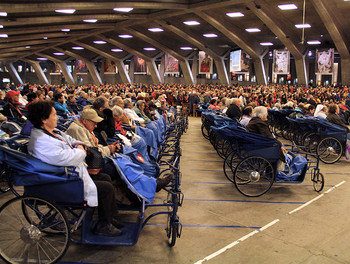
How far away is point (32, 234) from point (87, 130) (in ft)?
4.83

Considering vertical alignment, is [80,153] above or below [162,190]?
above

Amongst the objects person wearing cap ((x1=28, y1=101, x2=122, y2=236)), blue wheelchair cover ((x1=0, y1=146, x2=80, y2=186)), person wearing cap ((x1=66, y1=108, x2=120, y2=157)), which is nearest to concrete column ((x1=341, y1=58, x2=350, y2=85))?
person wearing cap ((x1=66, y1=108, x2=120, y2=157))

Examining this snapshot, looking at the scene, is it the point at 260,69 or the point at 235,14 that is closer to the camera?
the point at 235,14

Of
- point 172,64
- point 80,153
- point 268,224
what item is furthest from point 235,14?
point 80,153

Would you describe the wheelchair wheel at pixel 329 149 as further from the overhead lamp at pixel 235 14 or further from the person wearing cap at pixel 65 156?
the overhead lamp at pixel 235 14

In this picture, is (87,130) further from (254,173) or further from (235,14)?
(235,14)

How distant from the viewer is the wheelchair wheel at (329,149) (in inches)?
321

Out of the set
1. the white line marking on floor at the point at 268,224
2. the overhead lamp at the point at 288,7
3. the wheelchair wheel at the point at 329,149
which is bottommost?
the white line marking on floor at the point at 268,224

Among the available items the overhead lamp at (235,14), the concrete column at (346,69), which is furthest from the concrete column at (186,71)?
the concrete column at (346,69)

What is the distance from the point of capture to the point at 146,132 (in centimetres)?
664

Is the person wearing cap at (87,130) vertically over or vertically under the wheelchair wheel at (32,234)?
over

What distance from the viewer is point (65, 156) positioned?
3264 mm

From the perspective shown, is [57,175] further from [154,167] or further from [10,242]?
[154,167]

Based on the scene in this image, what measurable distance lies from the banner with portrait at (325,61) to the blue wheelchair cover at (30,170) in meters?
30.1
